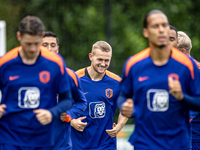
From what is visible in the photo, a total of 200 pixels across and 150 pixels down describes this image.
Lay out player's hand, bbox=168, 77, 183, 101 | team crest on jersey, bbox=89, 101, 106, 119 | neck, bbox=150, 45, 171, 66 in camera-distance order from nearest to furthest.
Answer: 1. player's hand, bbox=168, 77, 183, 101
2. neck, bbox=150, 45, 171, 66
3. team crest on jersey, bbox=89, 101, 106, 119

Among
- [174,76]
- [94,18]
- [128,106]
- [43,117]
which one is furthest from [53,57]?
[94,18]

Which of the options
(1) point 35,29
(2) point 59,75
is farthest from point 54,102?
(1) point 35,29

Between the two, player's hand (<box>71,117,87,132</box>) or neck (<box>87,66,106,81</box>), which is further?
neck (<box>87,66,106,81</box>)

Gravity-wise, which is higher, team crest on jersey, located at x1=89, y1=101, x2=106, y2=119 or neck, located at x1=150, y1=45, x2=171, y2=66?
neck, located at x1=150, y1=45, x2=171, y2=66

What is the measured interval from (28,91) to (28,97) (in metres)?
0.07

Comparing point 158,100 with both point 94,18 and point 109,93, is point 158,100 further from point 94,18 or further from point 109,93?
point 94,18

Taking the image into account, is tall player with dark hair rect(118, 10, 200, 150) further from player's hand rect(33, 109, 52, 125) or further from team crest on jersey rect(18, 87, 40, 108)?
team crest on jersey rect(18, 87, 40, 108)

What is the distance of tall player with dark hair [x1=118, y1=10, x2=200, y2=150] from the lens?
439cm

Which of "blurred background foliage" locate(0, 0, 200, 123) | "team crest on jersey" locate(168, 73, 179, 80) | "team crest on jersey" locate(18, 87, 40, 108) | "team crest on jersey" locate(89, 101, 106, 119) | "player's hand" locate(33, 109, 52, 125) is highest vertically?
"blurred background foliage" locate(0, 0, 200, 123)

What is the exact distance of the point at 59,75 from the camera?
4.65 metres

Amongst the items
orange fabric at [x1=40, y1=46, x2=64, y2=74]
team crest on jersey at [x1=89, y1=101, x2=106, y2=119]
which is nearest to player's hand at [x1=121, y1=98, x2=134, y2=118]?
orange fabric at [x1=40, y1=46, x2=64, y2=74]

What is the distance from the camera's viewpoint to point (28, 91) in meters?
4.54

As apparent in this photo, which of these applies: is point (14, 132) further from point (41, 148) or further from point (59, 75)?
point (59, 75)

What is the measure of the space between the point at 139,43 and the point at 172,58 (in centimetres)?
1433
